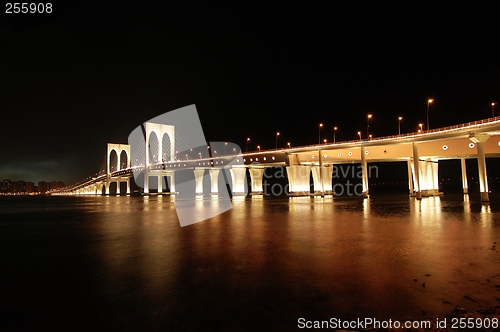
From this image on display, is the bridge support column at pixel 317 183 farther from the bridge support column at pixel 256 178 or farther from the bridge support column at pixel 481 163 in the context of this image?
the bridge support column at pixel 481 163

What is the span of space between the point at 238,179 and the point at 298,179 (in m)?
19.6

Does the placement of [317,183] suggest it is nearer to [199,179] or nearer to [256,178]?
[256,178]

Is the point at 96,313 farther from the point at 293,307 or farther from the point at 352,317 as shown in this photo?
the point at 352,317

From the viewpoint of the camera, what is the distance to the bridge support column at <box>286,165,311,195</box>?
2576 inches

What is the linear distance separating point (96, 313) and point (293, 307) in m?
3.22

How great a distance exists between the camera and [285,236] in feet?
43.4

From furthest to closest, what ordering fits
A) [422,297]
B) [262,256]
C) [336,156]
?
[336,156]
[262,256]
[422,297]

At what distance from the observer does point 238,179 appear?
81.3 metres

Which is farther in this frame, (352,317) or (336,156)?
(336,156)

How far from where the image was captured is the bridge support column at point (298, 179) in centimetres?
6544

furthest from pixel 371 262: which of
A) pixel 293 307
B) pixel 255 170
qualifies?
pixel 255 170

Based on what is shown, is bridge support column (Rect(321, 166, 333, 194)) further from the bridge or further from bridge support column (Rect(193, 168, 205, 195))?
bridge support column (Rect(193, 168, 205, 195))

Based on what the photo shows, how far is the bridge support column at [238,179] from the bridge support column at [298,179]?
17.2 metres

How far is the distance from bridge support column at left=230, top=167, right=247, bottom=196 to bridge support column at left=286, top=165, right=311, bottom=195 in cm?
1722
